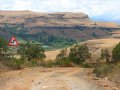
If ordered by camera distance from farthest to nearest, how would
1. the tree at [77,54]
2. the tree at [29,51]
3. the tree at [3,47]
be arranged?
the tree at [77,54], the tree at [29,51], the tree at [3,47]

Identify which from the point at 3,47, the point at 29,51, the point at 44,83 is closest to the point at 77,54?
the point at 29,51

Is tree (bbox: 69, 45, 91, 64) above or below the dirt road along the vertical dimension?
below

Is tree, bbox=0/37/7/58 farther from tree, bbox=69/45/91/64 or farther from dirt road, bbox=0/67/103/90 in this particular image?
dirt road, bbox=0/67/103/90

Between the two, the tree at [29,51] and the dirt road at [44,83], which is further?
the tree at [29,51]

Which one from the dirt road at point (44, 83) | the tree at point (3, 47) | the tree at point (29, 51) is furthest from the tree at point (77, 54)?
the dirt road at point (44, 83)

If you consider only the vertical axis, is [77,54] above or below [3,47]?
below

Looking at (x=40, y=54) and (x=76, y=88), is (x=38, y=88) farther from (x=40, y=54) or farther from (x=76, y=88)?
(x=40, y=54)

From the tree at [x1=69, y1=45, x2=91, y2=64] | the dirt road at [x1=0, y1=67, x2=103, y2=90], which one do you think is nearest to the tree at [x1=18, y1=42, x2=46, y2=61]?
the tree at [x1=69, y1=45, x2=91, y2=64]

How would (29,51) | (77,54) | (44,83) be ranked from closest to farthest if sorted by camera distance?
(44,83) → (29,51) → (77,54)

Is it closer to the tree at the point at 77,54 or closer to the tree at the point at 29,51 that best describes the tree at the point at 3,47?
the tree at the point at 29,51

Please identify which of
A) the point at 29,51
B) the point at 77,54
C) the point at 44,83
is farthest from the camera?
the point at 77,54

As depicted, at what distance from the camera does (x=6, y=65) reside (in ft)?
152

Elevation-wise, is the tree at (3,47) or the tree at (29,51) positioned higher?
the tree at (3,47)

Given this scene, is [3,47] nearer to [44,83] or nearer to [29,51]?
[29,51]
